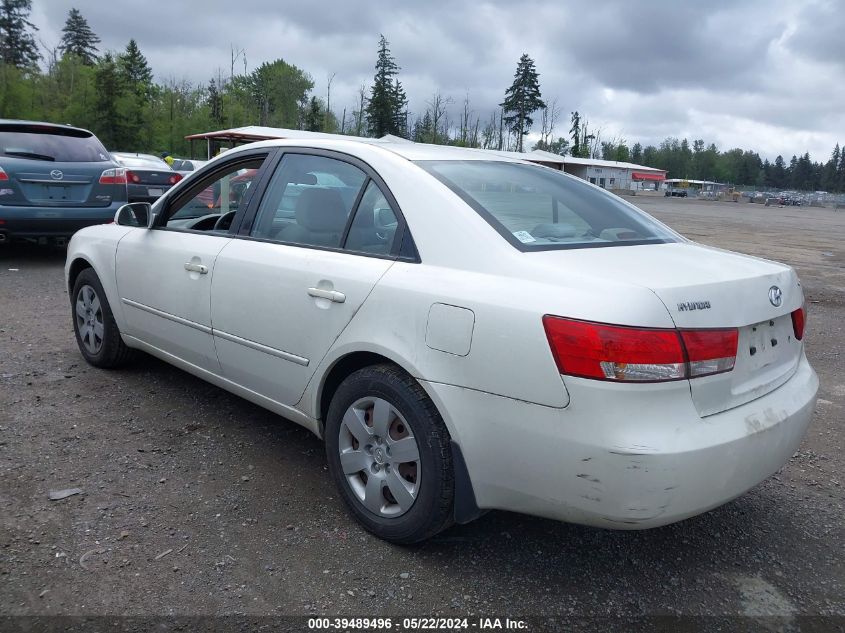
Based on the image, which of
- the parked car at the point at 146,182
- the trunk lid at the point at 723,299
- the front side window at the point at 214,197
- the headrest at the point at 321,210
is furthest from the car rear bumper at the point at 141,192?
the trunk lid at the point at 723,299

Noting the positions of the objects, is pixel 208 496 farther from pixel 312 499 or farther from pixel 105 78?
pixel 105 78

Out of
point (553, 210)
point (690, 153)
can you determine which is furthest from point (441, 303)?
point (690, 153)

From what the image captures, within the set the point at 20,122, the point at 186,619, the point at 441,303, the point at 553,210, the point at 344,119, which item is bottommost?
the point at 186,619

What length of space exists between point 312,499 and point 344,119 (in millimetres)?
64694

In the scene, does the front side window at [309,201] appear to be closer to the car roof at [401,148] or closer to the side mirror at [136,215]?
the car roof at [401,148]

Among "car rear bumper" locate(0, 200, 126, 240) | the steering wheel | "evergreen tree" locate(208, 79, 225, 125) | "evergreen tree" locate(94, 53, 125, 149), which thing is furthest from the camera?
"evergreen tree" locate(208, 79, 225, 125)

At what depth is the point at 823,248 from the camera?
1820 cm

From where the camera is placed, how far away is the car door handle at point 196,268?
3.64 m

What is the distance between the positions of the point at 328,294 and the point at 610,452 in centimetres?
132

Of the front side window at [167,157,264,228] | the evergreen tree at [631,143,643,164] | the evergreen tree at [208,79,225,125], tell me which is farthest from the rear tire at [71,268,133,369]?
the evergreen tree at [631,143,643,164]

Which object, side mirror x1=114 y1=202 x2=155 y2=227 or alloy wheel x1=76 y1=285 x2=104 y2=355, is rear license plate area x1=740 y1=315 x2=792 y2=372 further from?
alloy wheel x1=76 y1=285 x2=104 y2=355

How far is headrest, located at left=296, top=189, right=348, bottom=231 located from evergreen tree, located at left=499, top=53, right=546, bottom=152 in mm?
89239

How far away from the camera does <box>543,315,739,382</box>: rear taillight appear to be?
7.23 feet

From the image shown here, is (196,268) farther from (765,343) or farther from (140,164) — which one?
(140,164)
